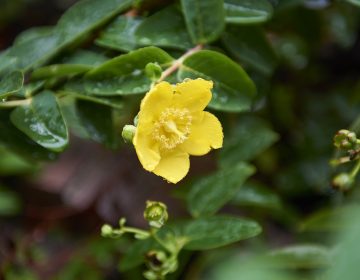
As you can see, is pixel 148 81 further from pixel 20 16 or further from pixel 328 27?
pixel 20 16

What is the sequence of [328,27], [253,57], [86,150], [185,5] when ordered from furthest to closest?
[86,150], [328,27], [253,57], [185,5]

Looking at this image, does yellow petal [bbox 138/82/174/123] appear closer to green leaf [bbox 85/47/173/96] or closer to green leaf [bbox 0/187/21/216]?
green leaf [bbox 85/47/173/96]

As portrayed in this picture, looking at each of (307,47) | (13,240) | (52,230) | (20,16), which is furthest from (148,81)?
(20,16)

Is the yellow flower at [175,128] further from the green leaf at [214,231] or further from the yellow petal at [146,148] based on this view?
the green leaf at [214,231]

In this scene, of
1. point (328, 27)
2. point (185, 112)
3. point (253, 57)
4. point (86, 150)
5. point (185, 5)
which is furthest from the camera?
point (86, 150)

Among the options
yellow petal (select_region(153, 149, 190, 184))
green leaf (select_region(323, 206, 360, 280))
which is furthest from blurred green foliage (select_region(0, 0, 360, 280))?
green leaf (select_region(323, 206, 360, 280))

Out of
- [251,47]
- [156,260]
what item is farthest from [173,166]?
[251,47]
